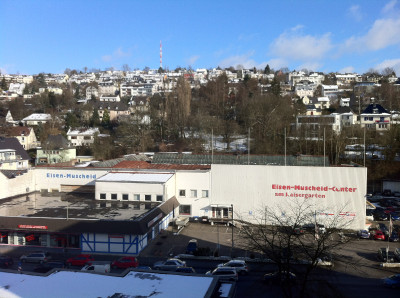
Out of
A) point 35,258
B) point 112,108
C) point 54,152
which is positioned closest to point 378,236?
point 35,258

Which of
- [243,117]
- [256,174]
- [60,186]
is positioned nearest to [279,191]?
[256,174]

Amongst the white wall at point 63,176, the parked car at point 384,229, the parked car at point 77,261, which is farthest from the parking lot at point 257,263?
the white wall at point 63,176

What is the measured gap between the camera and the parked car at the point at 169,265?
13188 millimetres

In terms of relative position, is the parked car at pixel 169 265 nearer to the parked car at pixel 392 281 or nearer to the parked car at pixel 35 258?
the parked car at pixel 35 258

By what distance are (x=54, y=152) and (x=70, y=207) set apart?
20315mm

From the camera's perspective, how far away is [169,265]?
43.6ft

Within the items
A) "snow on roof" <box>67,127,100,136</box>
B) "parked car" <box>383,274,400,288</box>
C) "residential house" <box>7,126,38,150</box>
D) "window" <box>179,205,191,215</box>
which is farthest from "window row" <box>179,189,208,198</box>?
"residential house" <box>7,126,38,150</box>

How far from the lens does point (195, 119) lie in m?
37.3

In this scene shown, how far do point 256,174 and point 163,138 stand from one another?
21.3 m

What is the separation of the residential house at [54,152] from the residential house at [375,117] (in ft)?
104

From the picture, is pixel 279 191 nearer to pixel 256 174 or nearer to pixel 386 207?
pixel 256 174

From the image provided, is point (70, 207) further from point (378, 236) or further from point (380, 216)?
point (380, 216)

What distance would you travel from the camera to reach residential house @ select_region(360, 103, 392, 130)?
4084 centimetres

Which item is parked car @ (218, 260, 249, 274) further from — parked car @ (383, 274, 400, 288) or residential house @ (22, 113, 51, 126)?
residential house @ (22, 113, 51, 126)
